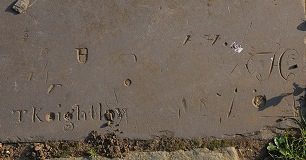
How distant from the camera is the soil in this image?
144 inches

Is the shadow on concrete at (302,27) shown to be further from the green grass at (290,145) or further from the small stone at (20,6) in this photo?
the small stone at (20,6)

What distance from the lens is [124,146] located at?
3.67 metres

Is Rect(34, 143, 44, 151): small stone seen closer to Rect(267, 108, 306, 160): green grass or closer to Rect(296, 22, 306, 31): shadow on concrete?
Rect(267, 108, 306, 160): green grass

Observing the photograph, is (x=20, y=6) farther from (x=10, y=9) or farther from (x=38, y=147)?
(x=38, y=147)

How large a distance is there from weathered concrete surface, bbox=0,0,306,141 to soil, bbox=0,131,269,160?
0.05 meters

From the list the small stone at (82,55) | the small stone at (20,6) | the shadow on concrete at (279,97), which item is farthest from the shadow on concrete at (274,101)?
the small stone at (20,6)

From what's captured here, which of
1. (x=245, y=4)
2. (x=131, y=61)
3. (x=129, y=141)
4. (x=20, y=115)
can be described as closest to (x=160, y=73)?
(x=131, y=61)

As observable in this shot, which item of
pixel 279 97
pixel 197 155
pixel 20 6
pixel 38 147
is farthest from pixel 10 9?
pixel 279 97

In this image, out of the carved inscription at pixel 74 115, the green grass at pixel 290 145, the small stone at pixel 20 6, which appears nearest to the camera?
the green grass at pixel 290 145

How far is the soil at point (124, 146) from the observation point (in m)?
3.67

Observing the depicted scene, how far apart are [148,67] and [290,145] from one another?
1.14 m

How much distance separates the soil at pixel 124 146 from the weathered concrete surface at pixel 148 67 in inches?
2.1

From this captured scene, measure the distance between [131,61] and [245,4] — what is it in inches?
36.6

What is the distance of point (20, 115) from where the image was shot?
371 centimetres
